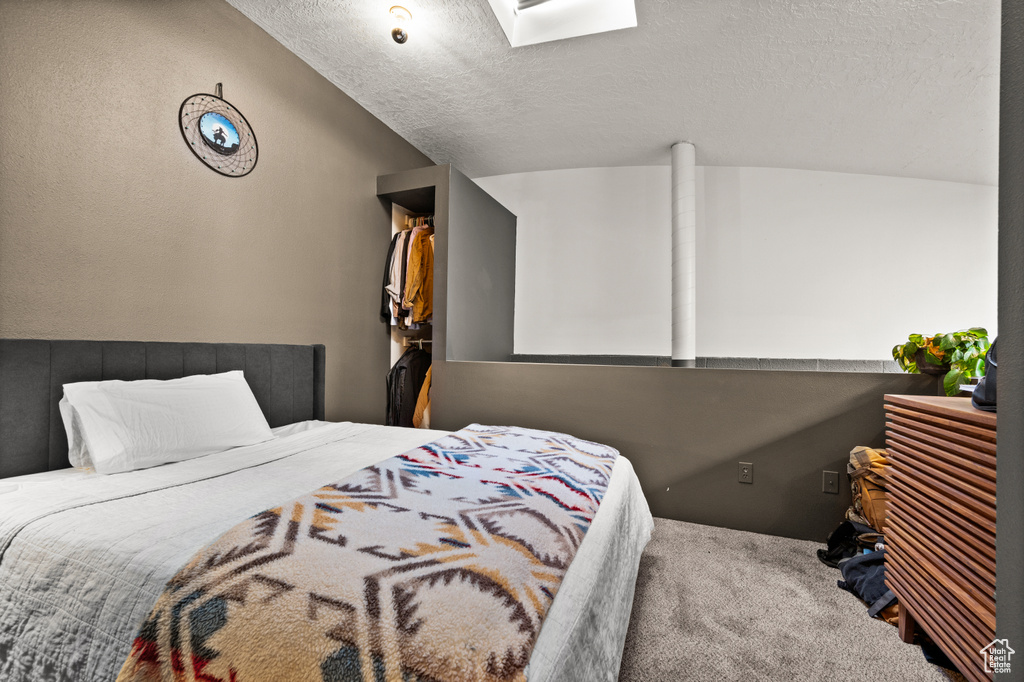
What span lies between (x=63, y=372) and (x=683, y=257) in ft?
11.6

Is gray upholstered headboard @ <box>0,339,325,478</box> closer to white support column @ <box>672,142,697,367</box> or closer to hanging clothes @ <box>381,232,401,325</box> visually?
hanging clothes @ <box>381,232,401,325</box>

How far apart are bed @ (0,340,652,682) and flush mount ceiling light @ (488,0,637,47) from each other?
2231mm

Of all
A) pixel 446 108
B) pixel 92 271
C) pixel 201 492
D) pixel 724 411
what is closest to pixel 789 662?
pixel 724 411

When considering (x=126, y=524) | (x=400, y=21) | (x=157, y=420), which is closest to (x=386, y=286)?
(x=400, y=21)

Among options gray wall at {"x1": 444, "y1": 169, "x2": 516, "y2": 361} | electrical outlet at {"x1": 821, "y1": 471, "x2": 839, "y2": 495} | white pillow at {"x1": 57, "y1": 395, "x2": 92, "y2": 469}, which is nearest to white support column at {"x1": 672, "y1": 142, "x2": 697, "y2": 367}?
electrical outlet at {"x1": 821, "y1": 471, "x2": 839, "y2": 495}

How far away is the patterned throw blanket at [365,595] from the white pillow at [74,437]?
3.59 ft

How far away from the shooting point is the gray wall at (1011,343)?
0.67 metres

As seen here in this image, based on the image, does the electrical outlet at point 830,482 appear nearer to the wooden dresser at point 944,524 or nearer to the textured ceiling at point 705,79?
the wooden dresser at point 944,524

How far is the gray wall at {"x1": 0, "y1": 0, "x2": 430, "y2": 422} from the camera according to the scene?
1.63 m

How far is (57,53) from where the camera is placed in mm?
1691

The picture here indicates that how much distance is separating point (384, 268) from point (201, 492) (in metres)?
2.39

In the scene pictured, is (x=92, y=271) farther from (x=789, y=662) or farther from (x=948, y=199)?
(x=948, y=199)

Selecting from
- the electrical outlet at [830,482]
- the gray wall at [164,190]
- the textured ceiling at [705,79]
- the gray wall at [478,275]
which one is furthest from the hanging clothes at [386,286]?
the electrical outlet at [830,482]

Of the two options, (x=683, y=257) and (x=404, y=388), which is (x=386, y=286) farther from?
(x=683, y=257)
